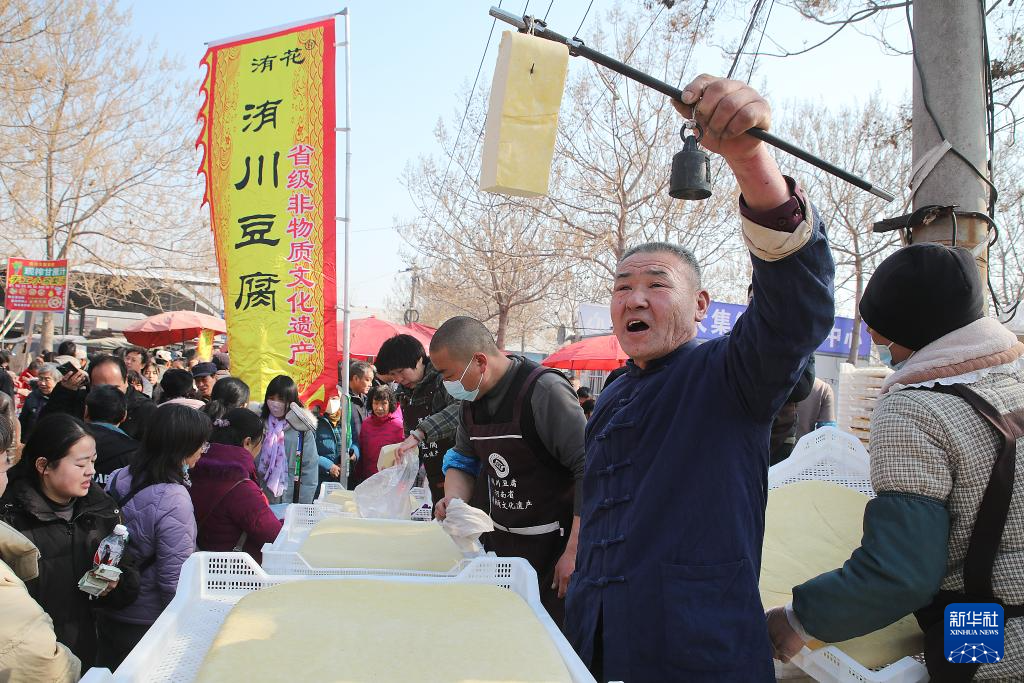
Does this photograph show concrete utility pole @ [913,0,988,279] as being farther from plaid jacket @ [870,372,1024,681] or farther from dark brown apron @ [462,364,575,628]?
dark brown apron @ [462,364,575,628]

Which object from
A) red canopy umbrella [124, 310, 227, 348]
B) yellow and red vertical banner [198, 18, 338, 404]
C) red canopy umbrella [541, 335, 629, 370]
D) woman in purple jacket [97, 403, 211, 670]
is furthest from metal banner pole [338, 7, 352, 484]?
red canopy umbrella [124, 310, 227, 348]

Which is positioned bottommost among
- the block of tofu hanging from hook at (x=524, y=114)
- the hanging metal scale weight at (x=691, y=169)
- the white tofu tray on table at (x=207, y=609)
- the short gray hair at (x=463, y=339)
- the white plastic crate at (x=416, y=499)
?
the white plastic crate at (x=416, y=499)

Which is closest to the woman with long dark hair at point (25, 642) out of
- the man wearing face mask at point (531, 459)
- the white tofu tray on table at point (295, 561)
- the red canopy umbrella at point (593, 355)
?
the white tofu tray on table at point (295, 561)

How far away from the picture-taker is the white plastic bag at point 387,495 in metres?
3.41

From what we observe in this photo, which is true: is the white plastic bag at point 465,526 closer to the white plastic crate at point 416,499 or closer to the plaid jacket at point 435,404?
the white plastic crate at point 416,499

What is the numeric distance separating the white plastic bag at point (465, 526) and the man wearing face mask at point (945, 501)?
3.42 ft

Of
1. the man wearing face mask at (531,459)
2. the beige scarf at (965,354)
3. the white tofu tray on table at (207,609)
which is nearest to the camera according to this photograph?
the white tofu tray on table at (207,609)

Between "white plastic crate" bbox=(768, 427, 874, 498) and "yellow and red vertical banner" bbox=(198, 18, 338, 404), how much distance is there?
4496 mm

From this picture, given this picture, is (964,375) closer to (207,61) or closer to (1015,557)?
(1015,557)

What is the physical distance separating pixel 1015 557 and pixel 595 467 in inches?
36.5

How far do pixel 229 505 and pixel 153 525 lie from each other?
43 cm

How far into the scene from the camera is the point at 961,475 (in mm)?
1414

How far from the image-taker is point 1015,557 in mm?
1426

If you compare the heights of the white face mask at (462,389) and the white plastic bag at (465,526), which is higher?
the white face mask at (462,389)
